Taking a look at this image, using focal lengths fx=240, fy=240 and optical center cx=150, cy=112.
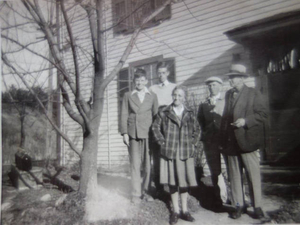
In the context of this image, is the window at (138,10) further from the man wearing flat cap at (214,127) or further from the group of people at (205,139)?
the man wearing flat cap at (214,127)

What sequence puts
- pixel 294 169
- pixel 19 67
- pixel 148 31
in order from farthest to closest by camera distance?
pixel 148 31 < pixel 19 67 < pixel 294 169

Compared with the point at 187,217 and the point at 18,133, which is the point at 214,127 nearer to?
the point at 187,217

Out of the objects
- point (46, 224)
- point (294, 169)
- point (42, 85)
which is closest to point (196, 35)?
point (294, 169)

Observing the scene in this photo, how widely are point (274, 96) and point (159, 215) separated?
5.17ft

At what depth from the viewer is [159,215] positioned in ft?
7.27

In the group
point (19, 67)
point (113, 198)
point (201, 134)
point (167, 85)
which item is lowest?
point (113, 198)

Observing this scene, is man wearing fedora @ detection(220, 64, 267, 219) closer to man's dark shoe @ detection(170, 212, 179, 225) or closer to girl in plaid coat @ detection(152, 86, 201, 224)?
girl in plaid coat @ detection(152, 86, 201, 224)

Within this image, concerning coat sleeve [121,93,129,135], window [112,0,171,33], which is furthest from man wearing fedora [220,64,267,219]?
window [112,0,171,33]

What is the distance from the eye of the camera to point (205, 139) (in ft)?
7.72

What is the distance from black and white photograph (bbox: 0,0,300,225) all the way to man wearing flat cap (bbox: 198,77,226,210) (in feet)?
0.03

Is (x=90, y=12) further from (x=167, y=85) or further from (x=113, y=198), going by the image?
(x=113, y=198)

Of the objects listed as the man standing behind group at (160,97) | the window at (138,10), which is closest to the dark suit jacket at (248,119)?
the man standing behind group at (160,97)

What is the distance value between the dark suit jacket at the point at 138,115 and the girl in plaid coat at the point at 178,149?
308 millimetres

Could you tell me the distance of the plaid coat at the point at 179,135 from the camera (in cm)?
213
